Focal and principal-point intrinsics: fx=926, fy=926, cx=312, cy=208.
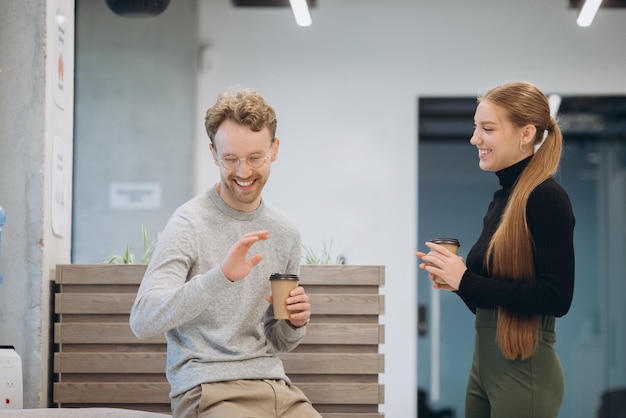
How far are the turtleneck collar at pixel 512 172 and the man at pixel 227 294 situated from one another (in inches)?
26.4

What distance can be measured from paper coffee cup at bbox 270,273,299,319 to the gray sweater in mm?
111

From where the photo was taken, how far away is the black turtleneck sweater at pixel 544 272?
2.46 meters

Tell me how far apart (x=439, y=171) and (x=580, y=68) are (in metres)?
1.32

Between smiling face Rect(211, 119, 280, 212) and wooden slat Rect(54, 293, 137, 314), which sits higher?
smiling face Rect(211, 119, 280, 212)

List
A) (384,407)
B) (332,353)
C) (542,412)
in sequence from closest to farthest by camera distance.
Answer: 1. (542,412)
2. (332,353)
3. (384,407)

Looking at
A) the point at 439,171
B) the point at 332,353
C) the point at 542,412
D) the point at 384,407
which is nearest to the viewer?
the point at 542,412

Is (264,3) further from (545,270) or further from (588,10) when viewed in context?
(545,270)

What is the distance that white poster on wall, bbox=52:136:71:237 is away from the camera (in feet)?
12.3

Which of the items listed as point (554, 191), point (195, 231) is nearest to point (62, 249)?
point (195, 231)

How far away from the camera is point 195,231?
2572 millimetres

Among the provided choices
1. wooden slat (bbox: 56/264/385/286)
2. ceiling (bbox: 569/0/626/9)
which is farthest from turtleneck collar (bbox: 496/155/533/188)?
ceiling (bbox: 569/0/626/9)

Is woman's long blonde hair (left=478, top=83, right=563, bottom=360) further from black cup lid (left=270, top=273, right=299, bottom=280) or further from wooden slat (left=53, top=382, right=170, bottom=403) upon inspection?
wooden slat (left=53, top=382, right=170, bottom=403)

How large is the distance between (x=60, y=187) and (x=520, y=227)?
6.82 ft

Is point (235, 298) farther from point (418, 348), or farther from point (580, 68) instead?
point (580, 68)
